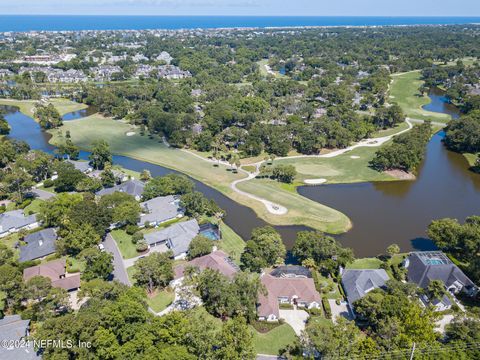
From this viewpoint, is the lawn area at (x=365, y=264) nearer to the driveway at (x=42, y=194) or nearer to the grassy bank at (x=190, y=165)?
the grassy bank at (x=190, y=165)

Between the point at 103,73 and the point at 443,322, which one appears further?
the point at 103,73

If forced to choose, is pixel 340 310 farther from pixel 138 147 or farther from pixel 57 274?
pixel 138 147

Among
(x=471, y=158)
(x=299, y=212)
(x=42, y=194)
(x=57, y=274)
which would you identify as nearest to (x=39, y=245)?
(x=57, y=274)

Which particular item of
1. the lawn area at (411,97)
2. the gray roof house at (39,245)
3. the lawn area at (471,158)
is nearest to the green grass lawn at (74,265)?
the gray roof house at (39,245)

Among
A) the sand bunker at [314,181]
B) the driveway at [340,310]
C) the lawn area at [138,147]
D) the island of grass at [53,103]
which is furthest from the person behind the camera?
the island of grass at [53,103]

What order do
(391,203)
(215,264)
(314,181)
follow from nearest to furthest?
1. (215,264)
2. (391,203)
3. (314,181)

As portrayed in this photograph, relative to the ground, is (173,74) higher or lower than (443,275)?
lower

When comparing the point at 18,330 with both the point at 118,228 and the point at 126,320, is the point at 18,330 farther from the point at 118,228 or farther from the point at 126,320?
the point at 118,228
